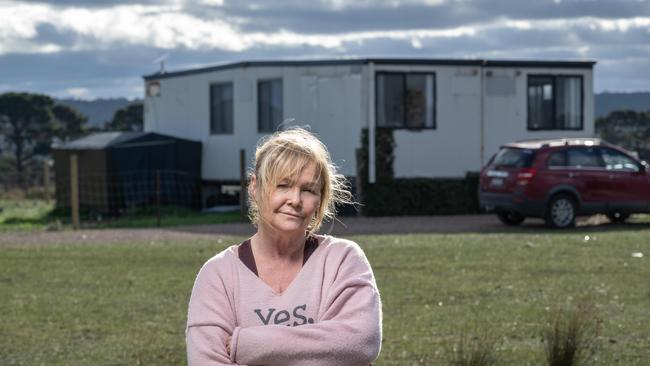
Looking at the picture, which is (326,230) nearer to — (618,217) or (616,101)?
(618,217)

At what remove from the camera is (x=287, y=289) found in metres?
4.07

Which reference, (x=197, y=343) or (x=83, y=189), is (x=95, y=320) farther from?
(x=83, y=189)

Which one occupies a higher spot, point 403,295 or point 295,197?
point 295,197

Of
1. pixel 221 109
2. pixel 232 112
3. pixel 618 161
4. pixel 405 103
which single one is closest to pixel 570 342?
pixel 618 161

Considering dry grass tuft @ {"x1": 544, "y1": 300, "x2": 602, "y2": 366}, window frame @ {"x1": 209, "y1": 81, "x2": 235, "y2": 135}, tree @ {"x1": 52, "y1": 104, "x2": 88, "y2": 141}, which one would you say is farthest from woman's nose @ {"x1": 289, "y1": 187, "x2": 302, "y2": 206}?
tree @ {"x1": 52, "y1": 104, "x2": 88, "y2": 141}

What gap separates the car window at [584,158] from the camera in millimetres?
23453

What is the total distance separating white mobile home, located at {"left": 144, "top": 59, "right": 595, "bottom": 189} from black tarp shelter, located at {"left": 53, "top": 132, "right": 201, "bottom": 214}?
833 mm

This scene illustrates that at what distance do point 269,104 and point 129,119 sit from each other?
162 feet

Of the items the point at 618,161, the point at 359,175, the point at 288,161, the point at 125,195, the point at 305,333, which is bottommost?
the point at 125,195

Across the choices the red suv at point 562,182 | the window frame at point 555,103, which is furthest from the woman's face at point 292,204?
the window frame at point 555,103

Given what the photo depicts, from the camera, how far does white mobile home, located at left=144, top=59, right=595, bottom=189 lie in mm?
28250

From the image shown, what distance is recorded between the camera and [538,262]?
15617 millimetres

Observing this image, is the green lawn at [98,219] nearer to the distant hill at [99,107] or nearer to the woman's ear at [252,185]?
the woman's ear at [252,185]

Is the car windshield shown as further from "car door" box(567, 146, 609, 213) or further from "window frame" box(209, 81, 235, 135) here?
"window frame" box(209, 81, 235, 135)
